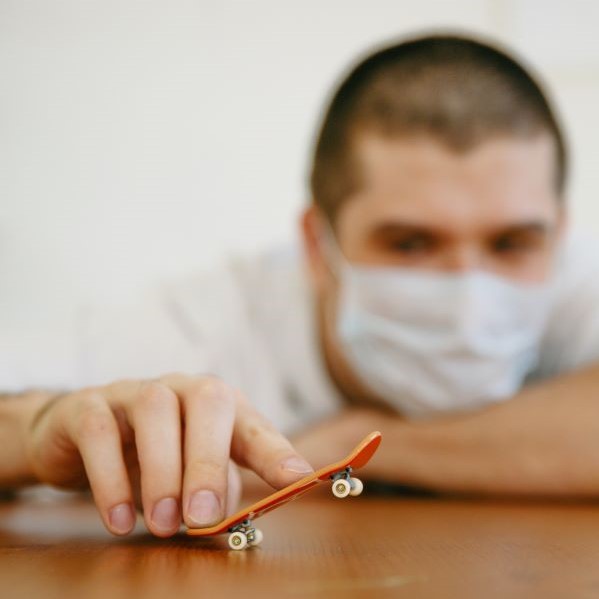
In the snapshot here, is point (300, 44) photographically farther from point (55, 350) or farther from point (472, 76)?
point (55, 350)

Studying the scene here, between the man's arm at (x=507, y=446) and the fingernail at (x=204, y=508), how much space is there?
58 cm

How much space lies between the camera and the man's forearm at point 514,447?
3.10 feet

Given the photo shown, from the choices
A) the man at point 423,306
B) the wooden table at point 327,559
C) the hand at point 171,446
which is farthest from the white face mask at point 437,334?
the hand at point 171,446

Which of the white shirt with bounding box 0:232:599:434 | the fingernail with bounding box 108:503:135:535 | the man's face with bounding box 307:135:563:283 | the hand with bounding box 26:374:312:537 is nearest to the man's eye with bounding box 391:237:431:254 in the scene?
the man's face with bounding box 307:135:563:283

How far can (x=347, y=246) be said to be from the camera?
1.38m

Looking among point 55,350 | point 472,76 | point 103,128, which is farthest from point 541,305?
point 103,128

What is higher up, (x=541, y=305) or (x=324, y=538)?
(x=324, y=538)

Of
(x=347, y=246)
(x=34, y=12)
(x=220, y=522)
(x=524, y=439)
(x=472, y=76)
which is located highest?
(x=34, y=12)

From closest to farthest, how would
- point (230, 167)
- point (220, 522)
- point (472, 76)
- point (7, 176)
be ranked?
point (220, 522)
point (472, 76)
point (7, 176)
point (230, 167)

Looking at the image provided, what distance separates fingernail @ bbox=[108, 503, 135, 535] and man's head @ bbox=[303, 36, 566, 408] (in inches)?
31.7

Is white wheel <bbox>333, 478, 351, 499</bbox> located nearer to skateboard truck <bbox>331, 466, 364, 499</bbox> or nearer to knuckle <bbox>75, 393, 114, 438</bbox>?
skateboard truck <bbox>331, 466, 364, 499</bbox>

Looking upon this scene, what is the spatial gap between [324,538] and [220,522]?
0.11 m

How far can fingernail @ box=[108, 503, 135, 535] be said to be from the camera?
509mm

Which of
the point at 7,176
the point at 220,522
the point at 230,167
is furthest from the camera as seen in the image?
the point at 230,167
